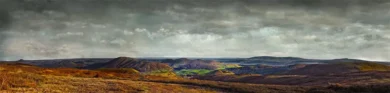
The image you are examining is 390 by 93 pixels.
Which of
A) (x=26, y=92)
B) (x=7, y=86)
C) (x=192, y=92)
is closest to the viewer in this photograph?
(x=26, y=92)

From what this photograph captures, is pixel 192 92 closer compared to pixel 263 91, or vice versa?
pixel 192 92

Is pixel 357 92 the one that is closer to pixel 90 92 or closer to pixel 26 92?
pixel 90 92

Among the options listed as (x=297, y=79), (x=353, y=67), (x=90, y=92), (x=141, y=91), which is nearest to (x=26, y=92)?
(x=90, y=92)

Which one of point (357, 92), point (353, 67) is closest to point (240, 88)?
point (357, 92)

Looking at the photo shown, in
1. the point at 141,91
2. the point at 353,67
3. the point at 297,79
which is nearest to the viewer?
the point at 141,91

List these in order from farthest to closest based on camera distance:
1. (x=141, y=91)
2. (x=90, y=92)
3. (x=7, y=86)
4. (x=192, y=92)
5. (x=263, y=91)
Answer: (x=263, y=91)
(x=192, y=92)
(x=141, y=91)
(x=90, y=92)
(x=7, y=86)

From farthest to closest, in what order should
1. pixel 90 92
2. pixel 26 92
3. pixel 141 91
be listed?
1. pixel 141 91
2. pixel 90 92
3. pixel 26 92

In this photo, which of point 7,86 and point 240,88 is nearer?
point 7,86

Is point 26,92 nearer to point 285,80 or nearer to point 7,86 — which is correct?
point 7,86
